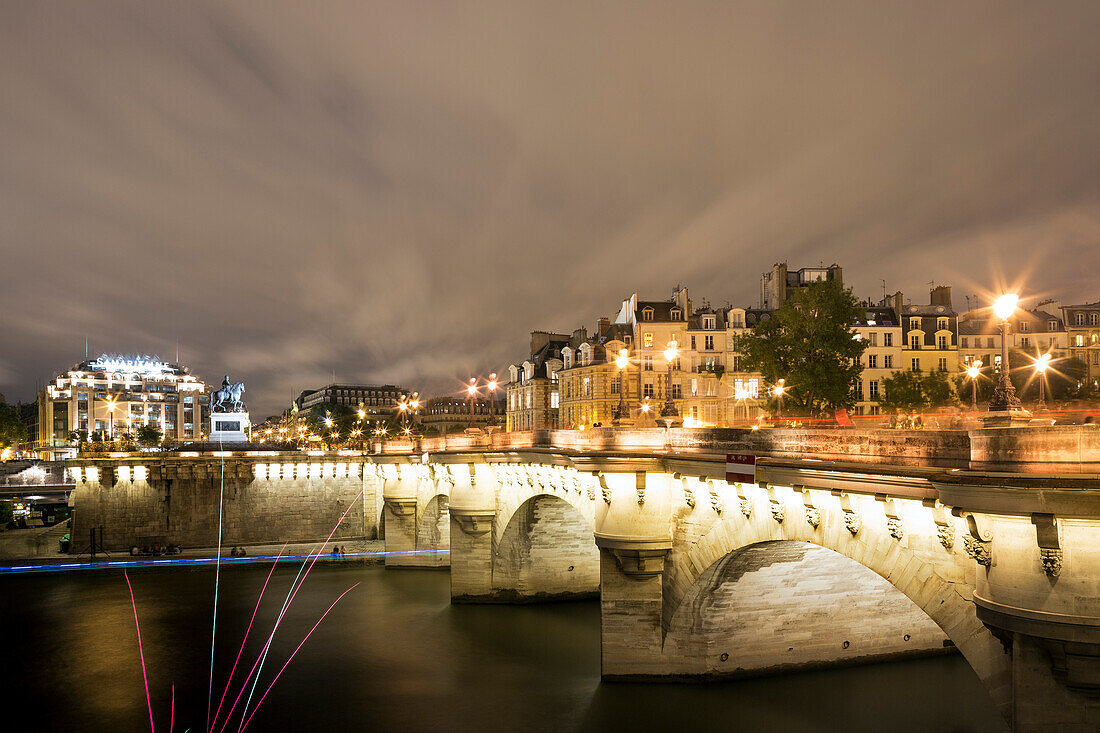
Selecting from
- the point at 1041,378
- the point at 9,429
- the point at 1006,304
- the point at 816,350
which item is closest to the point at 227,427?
the point at 9,429

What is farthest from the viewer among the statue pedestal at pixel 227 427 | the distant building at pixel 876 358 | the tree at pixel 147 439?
the tree at pixel 147 439

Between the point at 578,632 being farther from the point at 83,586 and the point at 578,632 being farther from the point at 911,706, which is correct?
the point at 83,586

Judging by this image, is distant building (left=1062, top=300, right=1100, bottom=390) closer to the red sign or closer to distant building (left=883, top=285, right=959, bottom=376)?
distant building (left=883, top=285, right=959, bottom=376)

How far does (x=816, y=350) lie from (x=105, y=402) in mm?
172762

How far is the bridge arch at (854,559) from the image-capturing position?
12.4 meters

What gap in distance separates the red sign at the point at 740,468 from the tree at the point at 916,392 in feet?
152

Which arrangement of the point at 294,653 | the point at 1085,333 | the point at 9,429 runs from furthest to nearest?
the point at 9,429
the point at 1085,333
the point at 294,653

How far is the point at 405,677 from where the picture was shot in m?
30.2

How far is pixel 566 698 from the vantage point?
2627cm

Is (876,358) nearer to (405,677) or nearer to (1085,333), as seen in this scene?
(1085,333)

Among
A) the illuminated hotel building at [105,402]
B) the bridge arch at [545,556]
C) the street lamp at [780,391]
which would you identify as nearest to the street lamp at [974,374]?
the street lamp at [780,391]

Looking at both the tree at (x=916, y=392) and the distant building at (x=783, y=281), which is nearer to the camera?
the tree at (x=916, y=392)

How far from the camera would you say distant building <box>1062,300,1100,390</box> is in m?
71.3

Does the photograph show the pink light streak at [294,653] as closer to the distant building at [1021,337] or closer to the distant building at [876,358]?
the distant building at [876,358]
